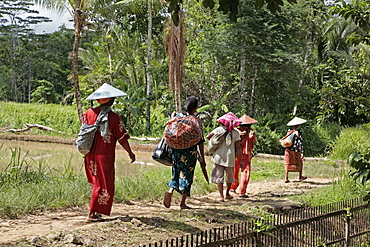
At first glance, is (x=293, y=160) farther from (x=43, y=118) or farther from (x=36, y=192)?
(x=43, y=118)

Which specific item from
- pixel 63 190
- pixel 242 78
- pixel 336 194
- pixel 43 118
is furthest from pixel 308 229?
pixel 43 118

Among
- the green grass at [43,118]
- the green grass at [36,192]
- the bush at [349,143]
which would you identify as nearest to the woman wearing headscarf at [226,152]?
the green grass at [36,192]

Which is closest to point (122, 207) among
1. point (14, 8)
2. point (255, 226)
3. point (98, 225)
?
point (98, 225)

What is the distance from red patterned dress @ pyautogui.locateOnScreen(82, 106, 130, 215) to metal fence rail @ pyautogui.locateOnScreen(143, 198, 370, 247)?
0.99 m

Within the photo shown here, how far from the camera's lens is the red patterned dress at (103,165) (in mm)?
5156

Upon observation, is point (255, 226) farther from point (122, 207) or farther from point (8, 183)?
point (8, 183)

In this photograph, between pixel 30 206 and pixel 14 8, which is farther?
pixel 14 8

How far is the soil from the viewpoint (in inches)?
168

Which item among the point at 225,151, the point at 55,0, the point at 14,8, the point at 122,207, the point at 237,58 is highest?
→ the point at 14,8

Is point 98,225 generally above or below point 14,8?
below

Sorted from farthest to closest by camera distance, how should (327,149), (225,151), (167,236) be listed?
(327,149) → (225,151) → (167,236)

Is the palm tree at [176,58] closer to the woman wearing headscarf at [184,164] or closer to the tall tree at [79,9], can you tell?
the tall tree at [79,9]

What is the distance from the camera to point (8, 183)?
672 cm

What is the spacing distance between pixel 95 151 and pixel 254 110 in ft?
46.8
